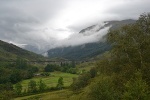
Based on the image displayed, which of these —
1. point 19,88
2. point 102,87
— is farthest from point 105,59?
point 19,88

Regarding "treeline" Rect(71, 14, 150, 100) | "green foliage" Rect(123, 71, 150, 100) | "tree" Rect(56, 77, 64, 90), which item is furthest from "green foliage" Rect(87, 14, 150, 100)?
"tree" Rect(56, 77, 64, 90)

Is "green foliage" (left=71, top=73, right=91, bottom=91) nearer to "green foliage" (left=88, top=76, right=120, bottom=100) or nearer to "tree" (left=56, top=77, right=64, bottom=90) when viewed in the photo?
"tree" (left=56, top=77, right=64, bottom=90)

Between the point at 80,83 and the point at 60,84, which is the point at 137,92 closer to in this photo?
the point at 80,83

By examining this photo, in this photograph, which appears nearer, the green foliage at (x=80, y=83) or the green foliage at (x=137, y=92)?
the green foliage at (x=137, y=92)

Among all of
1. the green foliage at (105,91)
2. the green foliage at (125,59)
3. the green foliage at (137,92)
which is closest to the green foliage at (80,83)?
the green foliage at (125,59)

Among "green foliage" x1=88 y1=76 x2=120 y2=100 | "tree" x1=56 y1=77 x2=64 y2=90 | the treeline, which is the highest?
the treeline

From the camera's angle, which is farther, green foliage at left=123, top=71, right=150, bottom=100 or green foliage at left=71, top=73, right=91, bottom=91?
green foliage at left=71, top=73, right=91, bottom=91

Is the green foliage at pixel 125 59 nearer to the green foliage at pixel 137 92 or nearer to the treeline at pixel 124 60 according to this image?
the treeline at pixel 124 60

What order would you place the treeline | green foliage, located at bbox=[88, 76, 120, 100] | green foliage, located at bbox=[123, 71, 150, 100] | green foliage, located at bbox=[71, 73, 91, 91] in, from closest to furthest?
green foliage, located at bbox=[123, 71, 150, 100]
green foliage, located at bbox=[88, 76, 120, 100]
the treeline
green foliage, located at bbox=[71, 73, 91, 91]

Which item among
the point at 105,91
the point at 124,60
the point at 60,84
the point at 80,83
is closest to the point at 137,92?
the point at 105,91

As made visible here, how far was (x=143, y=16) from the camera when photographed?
2640 inches

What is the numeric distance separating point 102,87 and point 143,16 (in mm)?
19878

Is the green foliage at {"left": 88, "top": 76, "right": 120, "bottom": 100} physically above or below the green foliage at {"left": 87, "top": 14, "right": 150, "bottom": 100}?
below

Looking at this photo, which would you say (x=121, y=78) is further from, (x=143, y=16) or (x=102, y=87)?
(x=143, y=16)
